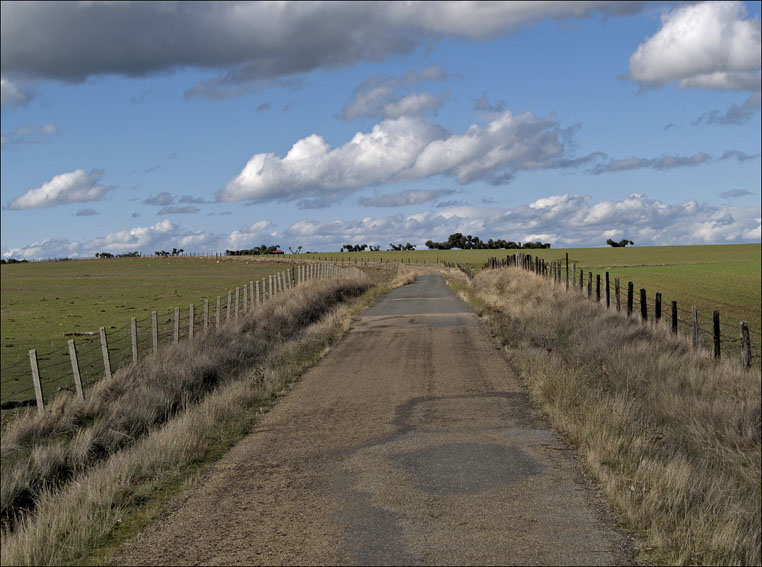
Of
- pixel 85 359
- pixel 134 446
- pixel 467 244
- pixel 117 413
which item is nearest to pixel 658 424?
pixel 134 446

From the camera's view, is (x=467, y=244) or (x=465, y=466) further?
(x=467, y=244)

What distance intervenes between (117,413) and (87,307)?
34689 millimetres

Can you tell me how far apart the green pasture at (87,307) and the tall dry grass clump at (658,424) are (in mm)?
11087

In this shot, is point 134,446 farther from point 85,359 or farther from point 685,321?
point 685,321

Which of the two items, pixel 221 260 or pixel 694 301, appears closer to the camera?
pixel 694 301

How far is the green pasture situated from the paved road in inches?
347

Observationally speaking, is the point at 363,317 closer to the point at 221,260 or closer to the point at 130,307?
the point at 130,307

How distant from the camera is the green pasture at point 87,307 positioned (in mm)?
22453

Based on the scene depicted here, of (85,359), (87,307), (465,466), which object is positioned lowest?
(85,359)

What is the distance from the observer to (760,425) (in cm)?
1100

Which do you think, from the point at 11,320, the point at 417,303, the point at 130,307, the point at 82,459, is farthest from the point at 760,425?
the point at 130,307

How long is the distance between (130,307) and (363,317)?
20.0 meters

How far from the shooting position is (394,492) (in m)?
7.21

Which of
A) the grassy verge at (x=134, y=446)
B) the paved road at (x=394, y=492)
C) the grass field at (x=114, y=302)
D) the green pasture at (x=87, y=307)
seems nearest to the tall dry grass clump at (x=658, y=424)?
the paved road at (x=394, y=492)
